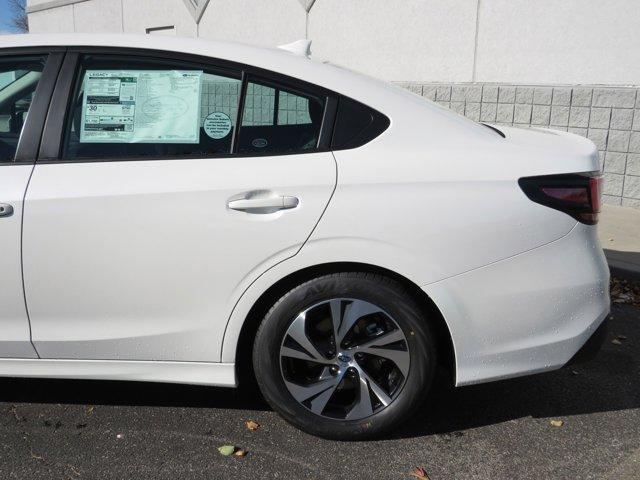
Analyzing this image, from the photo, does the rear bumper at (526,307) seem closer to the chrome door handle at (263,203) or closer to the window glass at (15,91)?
the chrome door handle at (263,203)

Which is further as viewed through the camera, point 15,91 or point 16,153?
point 15,91

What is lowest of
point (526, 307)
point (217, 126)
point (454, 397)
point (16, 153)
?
point (454, 397)

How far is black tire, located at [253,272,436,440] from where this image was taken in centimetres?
253

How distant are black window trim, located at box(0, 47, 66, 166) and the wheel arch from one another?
3.55 feet

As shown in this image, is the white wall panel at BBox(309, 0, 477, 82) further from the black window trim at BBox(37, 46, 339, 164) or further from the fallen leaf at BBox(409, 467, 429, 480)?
the fallen leaf at BBox(409, 467, 429, 480)

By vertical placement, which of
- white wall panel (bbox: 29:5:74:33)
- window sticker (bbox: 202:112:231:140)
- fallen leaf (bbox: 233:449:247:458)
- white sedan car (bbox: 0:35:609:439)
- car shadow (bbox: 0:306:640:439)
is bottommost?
car shadow (bbox: 0:306:640:439)

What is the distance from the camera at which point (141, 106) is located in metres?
2.66

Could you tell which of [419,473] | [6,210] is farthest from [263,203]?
[419,473]

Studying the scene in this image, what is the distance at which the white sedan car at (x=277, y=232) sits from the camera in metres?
2.47

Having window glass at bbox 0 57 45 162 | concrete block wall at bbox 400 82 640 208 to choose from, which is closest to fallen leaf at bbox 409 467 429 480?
window glass at bbox 0 57 45 162

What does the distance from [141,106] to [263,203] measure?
2.29 feet

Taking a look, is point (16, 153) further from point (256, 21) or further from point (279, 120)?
point (256, 21)

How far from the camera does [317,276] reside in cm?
256

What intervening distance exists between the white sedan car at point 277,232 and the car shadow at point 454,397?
1.25 feet
